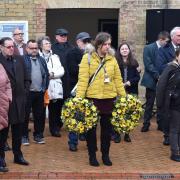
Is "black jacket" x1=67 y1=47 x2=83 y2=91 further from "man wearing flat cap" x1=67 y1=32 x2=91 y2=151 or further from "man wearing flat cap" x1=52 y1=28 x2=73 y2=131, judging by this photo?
"man wearing flat cap" x1=52 y1=28 x2=73 y2=131

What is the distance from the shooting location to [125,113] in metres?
8.82

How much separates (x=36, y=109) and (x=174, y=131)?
8.22 ft

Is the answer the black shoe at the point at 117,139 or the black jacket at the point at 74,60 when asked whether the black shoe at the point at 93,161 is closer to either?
the black shoe at the point at 117,139

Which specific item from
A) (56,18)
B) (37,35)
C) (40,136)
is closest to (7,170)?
(40,136)

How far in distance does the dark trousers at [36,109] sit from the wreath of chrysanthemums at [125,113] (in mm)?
1740

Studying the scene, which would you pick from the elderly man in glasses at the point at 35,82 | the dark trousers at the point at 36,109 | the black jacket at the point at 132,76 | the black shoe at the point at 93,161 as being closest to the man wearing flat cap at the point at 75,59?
the elderly man in glasses at the point at 35,82

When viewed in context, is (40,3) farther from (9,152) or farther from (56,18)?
(9,152)

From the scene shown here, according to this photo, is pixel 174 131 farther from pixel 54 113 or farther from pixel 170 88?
pixel 54 113

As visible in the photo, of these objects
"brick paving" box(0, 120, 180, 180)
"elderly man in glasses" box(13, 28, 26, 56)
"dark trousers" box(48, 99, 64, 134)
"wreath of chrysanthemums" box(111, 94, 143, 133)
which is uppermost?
"elderly man in glasses" box(13, 28, 26, 56)

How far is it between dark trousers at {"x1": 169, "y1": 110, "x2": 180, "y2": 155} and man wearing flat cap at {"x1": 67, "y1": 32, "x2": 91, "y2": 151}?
1.66 m

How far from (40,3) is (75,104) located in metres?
5.34

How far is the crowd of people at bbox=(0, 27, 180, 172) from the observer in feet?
27.8

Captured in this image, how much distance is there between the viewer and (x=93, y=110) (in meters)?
8.41

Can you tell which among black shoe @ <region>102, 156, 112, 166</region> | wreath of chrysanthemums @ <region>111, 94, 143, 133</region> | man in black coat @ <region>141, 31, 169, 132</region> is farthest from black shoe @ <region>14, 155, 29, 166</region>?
man in black coat @ <region>141, 31, 169, 132</region>
